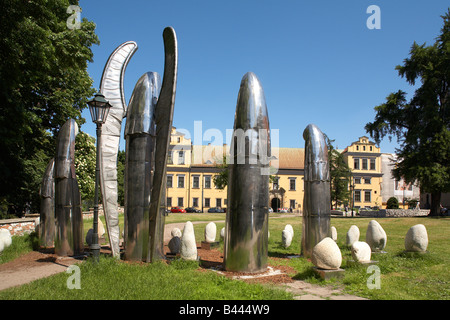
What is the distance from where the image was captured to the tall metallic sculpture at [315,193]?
1077cm

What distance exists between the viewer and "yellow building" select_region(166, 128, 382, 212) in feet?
192

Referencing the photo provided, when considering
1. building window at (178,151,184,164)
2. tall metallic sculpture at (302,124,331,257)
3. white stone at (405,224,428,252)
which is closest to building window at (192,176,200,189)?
building window at (178,151,184,164)

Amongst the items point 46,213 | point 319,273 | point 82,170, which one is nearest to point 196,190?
point 82,170

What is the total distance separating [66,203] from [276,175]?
1924 inches

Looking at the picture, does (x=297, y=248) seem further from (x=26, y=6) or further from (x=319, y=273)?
(x=26, y=6)

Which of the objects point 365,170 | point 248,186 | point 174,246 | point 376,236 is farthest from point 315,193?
point 365,170

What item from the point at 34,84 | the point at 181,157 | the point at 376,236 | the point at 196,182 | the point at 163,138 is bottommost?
the point at 376,236

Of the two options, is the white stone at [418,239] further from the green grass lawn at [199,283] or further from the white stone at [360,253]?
the white stone at [360,253]

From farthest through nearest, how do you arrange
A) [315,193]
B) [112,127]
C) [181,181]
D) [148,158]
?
1. [181,181]
2. [112,127]
3. [315,193]
4. [148,158]

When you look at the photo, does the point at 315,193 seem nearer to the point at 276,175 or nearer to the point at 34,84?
the point at 34,84

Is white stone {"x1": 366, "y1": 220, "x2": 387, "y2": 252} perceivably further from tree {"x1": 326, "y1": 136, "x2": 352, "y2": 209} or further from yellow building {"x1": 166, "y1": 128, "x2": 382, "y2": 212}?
yellow building {"x1": 166, "y1": 128, "x2": 382, "y2": 212}

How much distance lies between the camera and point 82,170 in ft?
80.3

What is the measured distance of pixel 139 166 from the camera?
953 centimetres
